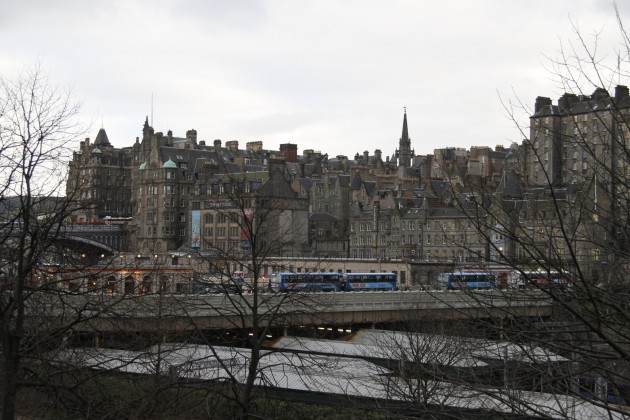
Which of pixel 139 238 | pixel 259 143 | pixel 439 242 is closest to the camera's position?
pixel 439 242

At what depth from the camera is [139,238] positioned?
13912 centimetres

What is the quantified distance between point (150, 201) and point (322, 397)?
119679 millimetres

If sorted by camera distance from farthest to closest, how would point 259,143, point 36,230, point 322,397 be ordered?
point 259,143, point 322,397, point 36,230

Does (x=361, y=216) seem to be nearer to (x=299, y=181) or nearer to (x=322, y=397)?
(x=299, y=181)

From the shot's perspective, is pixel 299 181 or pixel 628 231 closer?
pixel 628 231

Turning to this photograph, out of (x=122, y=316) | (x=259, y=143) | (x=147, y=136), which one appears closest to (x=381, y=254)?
(x=147, y=136)

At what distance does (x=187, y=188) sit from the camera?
142750 millimetres

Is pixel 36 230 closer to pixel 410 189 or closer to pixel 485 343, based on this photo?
pixel 485 343

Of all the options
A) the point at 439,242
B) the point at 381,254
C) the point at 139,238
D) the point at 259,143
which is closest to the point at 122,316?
the point at 439,242

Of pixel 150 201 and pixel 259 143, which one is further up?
pixel 259 143

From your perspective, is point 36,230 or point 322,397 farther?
point 322,397

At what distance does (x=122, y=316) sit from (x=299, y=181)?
5588 inches

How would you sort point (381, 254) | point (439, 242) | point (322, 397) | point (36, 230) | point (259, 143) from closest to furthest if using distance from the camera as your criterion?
1. point (36, 230)
2. point (322, 397)
3. point (439, 242)
4. point (381, 254)
5. point (259, 143)

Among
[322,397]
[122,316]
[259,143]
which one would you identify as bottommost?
[322,397]
